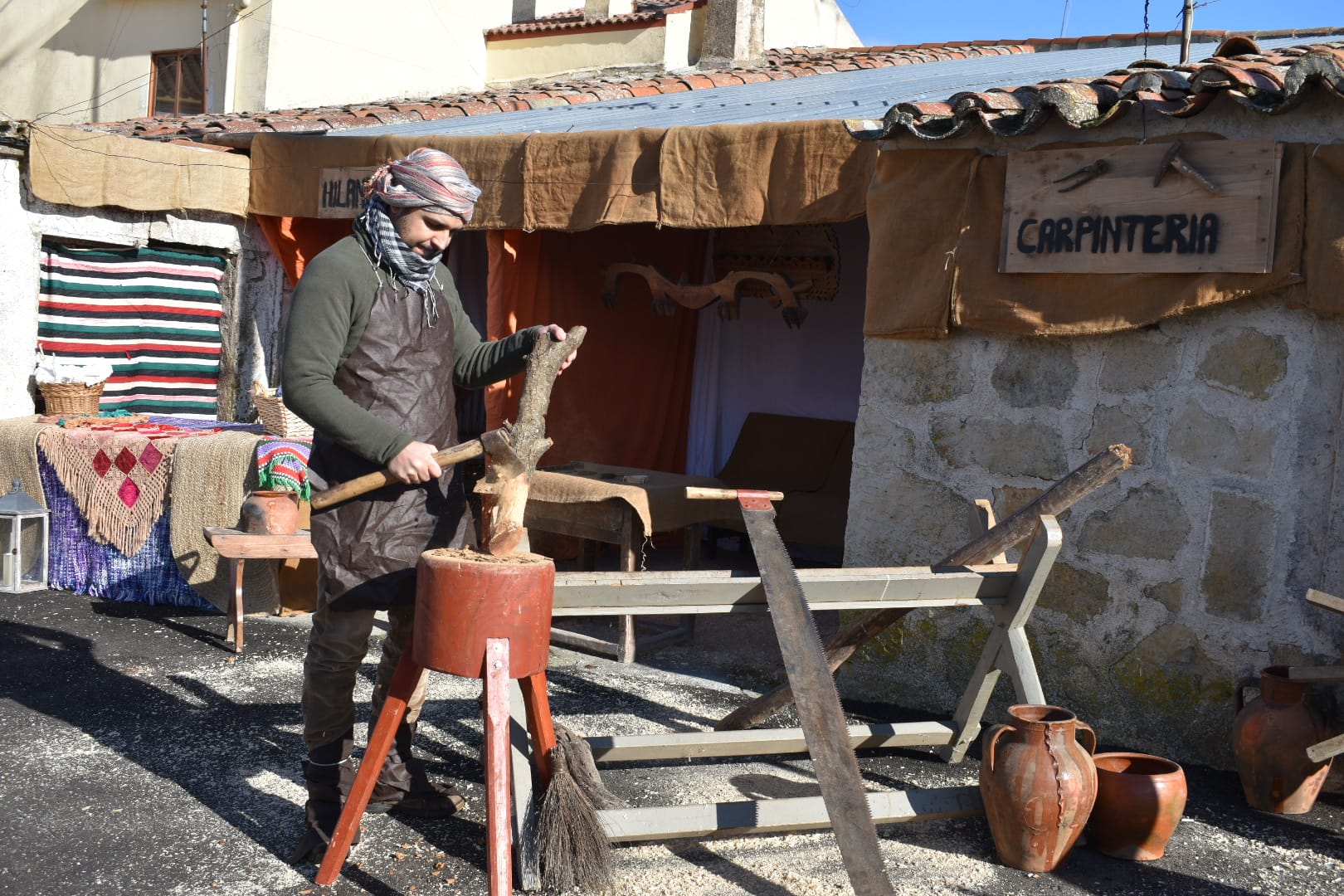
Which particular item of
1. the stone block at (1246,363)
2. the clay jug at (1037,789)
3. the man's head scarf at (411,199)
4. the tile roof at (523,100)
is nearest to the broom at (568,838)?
the clay jug at (1037,789)

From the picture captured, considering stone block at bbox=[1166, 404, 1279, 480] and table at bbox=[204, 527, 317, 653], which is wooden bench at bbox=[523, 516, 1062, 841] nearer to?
stone block at bbox=[1166, 404, 1279, 480]

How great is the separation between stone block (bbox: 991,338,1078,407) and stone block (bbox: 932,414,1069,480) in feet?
0.32

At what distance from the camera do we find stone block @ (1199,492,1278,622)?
4.06 metres

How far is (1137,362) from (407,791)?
2763mm

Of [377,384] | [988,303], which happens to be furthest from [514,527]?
[988,303]

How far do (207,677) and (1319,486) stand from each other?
13.4ft

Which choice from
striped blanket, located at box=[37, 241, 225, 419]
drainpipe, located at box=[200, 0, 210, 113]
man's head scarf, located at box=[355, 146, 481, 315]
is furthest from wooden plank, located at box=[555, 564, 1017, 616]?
drainpipe, located at box=[200, 0, 210, 113]

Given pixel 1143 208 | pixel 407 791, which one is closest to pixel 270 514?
pixel 407 791

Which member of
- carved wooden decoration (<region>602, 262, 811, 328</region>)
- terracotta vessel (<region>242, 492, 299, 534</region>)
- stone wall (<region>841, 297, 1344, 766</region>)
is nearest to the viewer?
stone wall (<region>841, 297, 1344, 766</region>)

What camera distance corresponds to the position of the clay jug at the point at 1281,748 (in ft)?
12.1

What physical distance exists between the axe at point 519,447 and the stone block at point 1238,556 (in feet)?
7.72

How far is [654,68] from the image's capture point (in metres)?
12.1

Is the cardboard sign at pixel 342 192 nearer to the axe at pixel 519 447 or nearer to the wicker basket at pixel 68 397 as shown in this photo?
the wicker basket at pixel 68 397

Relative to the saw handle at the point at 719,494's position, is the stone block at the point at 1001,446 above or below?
above
